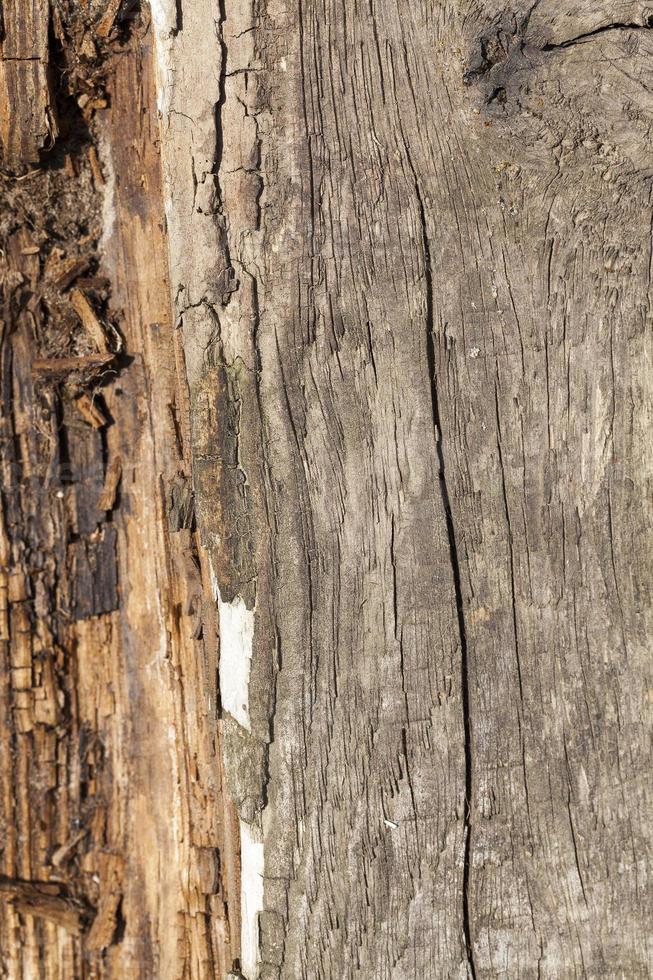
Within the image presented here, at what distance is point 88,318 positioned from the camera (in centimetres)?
259

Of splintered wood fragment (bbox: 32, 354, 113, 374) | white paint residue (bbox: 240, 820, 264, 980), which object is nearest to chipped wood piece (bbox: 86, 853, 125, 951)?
white paint residue (bbox: 240, 820, 264, 980)

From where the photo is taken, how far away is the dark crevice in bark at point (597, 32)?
204 cm

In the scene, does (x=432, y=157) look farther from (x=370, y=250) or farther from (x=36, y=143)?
(x=36, y=143)

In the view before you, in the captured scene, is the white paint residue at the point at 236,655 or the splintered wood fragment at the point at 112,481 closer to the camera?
the white paint residue at the point at 236,655

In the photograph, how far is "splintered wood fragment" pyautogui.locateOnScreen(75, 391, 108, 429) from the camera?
2635 millimetres

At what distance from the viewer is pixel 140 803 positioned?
8.87 feet

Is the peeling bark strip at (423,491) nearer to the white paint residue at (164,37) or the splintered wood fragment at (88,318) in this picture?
the white paint residue at (164,37)

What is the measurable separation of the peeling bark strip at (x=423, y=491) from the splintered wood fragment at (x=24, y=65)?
23.3 inches

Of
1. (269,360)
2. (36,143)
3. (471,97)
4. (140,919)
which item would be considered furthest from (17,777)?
(471,97)

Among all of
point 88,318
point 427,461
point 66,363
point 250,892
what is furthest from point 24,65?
point 250,892

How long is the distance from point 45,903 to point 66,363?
1.84m

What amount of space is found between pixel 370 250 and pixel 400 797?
144cm

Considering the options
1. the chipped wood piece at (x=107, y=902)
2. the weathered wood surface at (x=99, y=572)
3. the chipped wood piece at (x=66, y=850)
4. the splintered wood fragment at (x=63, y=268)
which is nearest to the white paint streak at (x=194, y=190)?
the weathered wood surface at (x=99, y=572)

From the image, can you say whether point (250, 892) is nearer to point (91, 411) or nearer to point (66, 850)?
point (66, 850)
